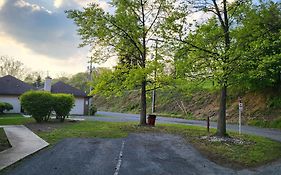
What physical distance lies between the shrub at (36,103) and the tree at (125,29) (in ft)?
19.0

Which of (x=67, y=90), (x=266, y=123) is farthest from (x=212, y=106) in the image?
(x=67, y=90)

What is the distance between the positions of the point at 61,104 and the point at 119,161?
1655 centimetres

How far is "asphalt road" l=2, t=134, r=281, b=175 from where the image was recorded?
26.9ft

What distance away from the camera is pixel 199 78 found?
16.1m

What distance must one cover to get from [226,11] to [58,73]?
85.1m

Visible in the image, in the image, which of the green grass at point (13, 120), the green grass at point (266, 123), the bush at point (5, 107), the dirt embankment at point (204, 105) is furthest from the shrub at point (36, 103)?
the green grass at point (266, 123)

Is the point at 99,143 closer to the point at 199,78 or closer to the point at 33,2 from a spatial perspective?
the point at 199,78

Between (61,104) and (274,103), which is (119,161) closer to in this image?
(61,104)

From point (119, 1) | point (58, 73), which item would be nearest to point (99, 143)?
point (119, 1)

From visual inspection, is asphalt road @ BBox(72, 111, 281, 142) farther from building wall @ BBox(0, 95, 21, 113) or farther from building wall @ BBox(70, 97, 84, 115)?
building wall @ BBox(0, 95, 21, 113)

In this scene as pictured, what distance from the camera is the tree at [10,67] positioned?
63.5 metres

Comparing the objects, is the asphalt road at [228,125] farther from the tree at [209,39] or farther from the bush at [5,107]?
the bush at [5,107]

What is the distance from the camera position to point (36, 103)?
906 inches

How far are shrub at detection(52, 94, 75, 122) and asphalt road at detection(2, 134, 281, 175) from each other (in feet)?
39.5
